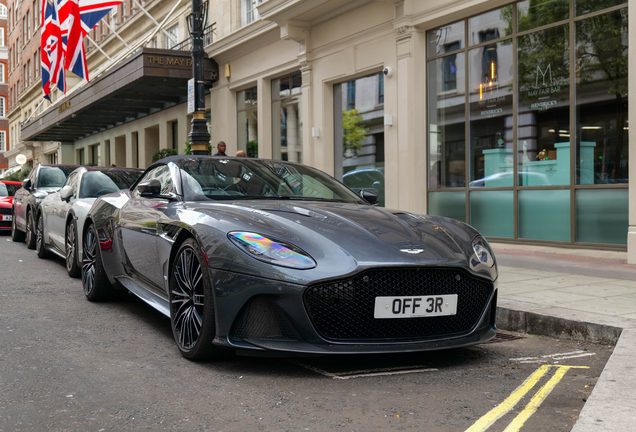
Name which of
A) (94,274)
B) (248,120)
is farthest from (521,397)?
(248,120)

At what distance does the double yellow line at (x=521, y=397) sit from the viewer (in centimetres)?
301

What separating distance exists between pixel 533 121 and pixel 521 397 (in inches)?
307

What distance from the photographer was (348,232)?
153 inches

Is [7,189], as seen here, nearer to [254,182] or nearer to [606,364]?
[254,182]

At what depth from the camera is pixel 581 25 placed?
32.1ft

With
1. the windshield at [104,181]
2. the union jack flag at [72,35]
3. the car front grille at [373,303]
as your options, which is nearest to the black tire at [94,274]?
the windshield at [104,181]

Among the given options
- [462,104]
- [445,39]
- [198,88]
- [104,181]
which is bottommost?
[104,181]

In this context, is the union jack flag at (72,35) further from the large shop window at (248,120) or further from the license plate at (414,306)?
the license plate at (414,306)

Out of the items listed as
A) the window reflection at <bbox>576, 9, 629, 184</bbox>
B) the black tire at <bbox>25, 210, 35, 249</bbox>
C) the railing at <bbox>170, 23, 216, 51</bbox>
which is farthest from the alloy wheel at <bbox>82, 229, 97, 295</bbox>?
the railing at <bbox>170, 23, 216, 51</bbox>

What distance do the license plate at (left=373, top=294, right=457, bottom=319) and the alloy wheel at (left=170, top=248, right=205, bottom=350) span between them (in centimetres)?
106

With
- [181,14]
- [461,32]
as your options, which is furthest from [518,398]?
[181,14]

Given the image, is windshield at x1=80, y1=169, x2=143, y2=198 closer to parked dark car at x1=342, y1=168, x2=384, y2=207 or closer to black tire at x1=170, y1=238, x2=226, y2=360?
black tire at x1=170, y1=238, x2=226, y2=360

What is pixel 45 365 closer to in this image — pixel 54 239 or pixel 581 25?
pixel 54 239

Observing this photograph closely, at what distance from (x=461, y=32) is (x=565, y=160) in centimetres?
318
